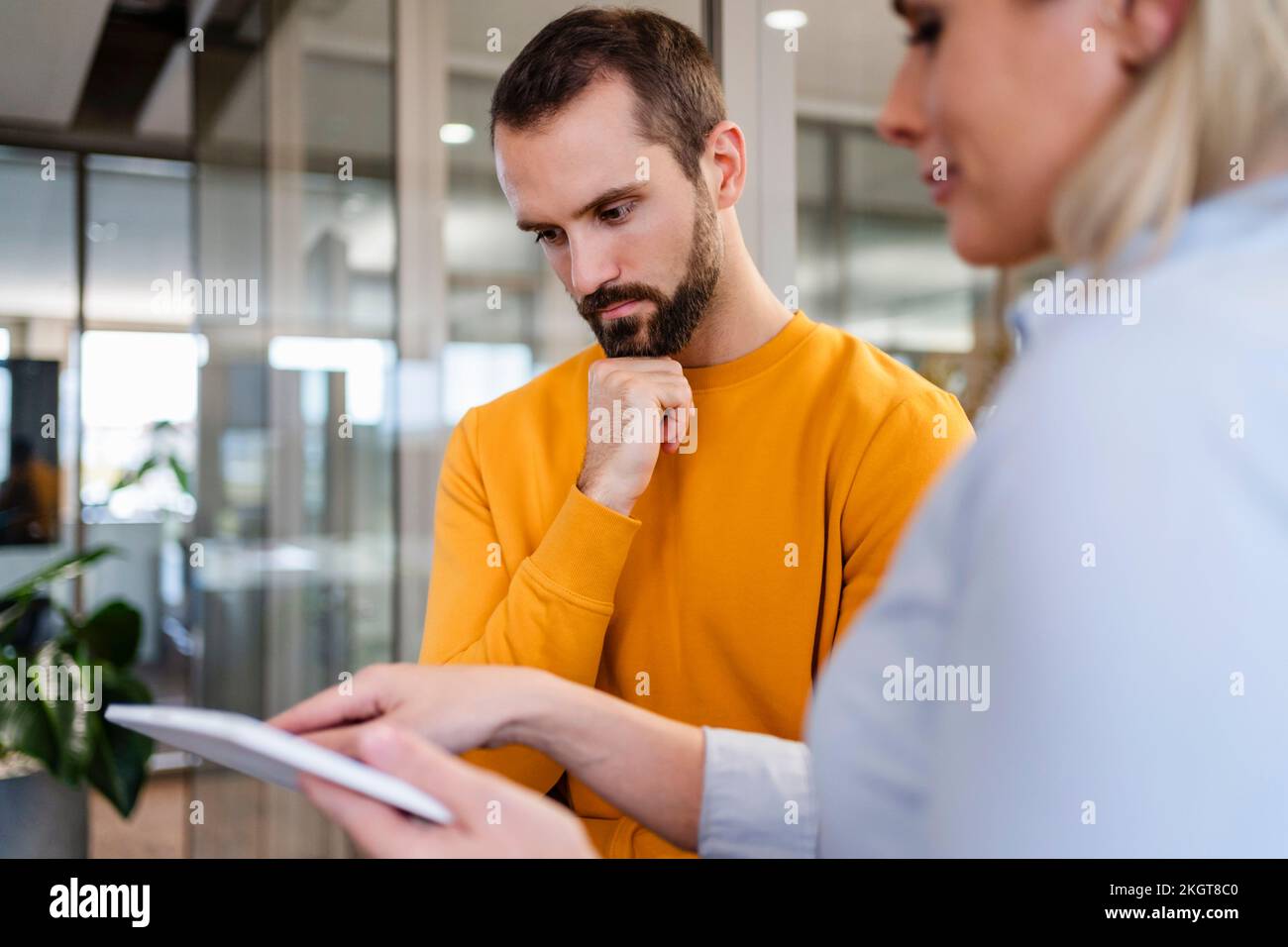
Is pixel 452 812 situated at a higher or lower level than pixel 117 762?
higher

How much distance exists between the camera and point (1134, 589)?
0.45 meters

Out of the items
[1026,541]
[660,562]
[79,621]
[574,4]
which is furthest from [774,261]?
[79,621]

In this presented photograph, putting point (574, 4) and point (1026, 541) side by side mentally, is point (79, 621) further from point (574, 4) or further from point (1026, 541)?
point (1026, 541)

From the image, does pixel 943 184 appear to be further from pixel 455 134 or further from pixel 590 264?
pixel 455 134

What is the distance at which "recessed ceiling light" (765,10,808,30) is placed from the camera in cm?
174

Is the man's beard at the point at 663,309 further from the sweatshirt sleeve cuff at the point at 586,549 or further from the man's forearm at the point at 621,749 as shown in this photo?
the man's forearm at the point at 621,749

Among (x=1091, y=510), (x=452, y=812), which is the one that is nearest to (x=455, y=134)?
(x=452, y=812)

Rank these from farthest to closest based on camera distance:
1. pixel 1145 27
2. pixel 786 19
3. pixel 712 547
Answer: pixel 786 19, pixel 712 547, pixel 1145 27

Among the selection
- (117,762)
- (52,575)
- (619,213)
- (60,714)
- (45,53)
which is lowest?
(117,762)

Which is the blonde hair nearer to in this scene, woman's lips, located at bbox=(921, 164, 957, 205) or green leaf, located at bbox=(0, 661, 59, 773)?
woman's lips, located at bbox=(921, 164, 957, 205)

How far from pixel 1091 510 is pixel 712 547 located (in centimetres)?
84

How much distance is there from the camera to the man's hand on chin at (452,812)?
0.63 meters

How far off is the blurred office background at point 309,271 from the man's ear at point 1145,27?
972 millimetres

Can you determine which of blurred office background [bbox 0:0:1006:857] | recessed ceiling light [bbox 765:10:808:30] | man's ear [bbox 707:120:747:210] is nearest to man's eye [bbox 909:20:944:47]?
man's ear [bbox 707:120:747:210]
